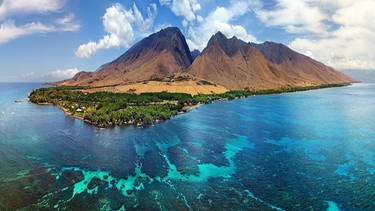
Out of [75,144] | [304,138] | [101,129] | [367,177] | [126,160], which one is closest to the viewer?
[367,177]

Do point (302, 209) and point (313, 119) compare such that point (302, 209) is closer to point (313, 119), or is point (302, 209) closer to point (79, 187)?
point (79, 187)

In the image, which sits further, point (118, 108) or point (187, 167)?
point (118, 108)

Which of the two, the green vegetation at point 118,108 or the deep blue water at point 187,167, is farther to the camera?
the green vegetation at point 118,108

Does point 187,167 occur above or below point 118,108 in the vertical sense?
below

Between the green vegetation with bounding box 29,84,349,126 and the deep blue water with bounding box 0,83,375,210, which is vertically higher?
the green vegetation with bounding box 29,84,349,126

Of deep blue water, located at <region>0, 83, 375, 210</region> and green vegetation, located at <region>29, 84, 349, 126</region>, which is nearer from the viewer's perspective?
deep blue water, located at <region>0, 83, 375, 210</region>

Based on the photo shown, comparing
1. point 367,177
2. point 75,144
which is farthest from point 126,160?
point 367,177

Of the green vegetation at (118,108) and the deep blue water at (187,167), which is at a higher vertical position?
the green vegetation at (118,108)

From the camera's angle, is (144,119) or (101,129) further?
(144,119)
